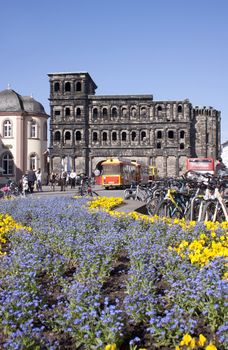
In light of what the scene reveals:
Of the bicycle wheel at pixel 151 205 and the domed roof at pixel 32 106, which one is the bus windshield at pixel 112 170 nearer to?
the domed roof at pixel 32 106

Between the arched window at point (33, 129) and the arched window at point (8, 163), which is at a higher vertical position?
the arched window at point (33, 129)

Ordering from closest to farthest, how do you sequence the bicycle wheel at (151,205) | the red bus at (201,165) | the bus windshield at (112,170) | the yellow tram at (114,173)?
1. the bicycle wheel at (151,205)
2. the yellow tram at (114,173)
3. the bus windshield at (112,170)
4. the red bus at (201,165)

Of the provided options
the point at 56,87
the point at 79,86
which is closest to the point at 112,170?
the point at 79,86

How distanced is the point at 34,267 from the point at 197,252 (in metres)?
1.72

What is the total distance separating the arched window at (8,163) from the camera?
166 feet

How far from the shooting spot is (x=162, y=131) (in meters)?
67.4

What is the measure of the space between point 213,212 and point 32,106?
4482cm

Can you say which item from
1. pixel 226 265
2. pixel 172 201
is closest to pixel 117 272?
pixel 226 265

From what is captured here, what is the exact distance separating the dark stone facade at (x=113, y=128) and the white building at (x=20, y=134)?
1392 cm

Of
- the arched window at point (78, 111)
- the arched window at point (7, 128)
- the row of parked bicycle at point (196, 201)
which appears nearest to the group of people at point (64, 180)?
the arched window at point (7, 128)

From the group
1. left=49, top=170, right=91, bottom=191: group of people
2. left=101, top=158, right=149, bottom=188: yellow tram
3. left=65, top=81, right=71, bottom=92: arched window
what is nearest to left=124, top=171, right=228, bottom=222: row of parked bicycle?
left=49, top=170, right=91, bottom=191: group of people

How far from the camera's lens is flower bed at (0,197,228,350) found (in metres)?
3.30

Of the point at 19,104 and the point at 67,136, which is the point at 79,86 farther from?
the point at 19,104

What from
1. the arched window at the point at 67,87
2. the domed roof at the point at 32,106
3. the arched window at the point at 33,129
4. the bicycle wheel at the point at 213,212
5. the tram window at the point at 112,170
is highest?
the arched window at the point at 67,87
